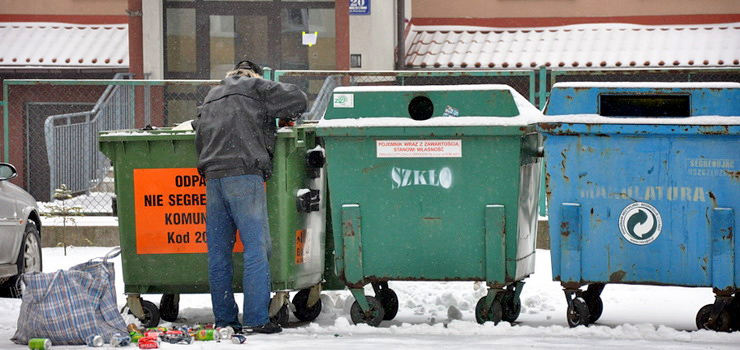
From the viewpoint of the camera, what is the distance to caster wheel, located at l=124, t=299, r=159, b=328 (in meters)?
8.52

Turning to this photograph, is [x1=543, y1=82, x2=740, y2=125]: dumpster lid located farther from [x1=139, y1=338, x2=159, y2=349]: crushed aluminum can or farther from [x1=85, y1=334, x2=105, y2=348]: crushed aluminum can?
[x1=85, y1=334, x2=105, y2=348]: crushed aluminum can

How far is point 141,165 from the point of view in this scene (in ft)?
27.7

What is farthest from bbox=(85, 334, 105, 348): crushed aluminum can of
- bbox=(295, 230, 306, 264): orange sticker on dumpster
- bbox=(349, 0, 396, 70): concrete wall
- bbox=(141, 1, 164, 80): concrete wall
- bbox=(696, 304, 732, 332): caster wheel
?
bbox=(349, 0, 396, 70): concrete wall

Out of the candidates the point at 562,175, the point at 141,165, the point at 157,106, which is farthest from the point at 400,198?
the point at 157,106

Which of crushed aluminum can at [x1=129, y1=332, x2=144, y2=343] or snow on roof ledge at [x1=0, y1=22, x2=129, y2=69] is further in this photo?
snow on roof ledge at [x1=0, y1=22, x2=129, y2=69]

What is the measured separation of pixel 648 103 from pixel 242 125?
2438 millimetres

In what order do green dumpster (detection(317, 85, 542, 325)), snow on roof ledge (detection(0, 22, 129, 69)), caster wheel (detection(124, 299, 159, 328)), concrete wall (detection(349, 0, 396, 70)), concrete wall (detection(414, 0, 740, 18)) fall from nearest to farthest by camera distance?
1. green dumpster (detection(317, 85, 542, 325))
2. caster wheel (detection(124, 299, 159, 328))
3. concrete wall (detection(349, 0, 396, 70))
4. snow on roof ledge (detection(0, 22, 129, 69))
5. concrete wall (detection(414, 0, 740, 18))

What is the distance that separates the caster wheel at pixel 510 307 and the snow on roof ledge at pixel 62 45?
1217 centimetres

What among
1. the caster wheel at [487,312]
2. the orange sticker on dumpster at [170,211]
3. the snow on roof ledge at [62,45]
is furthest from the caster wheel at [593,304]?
the snow on roof ledge at [62,45]

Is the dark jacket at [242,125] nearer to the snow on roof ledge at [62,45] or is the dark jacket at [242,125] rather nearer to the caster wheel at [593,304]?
the caster wheel at [593,304]

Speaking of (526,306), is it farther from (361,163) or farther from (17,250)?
(17,250)

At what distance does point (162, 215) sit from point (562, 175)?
239 centimetres

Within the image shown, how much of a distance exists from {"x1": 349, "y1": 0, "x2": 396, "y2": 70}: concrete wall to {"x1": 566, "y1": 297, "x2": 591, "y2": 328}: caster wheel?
Answer: 35.9 ft

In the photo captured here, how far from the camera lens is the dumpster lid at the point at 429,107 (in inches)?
323
